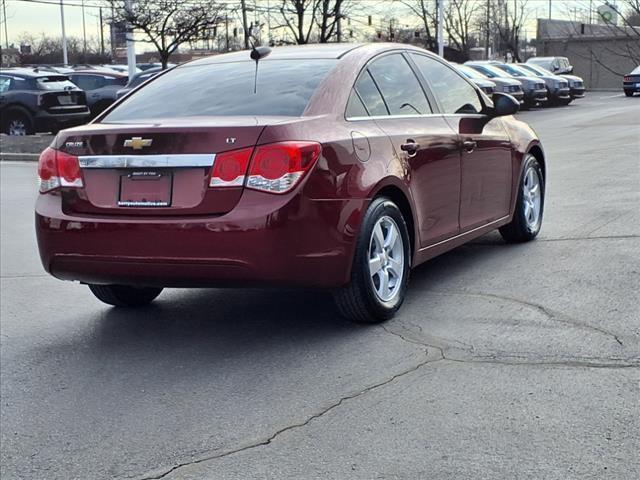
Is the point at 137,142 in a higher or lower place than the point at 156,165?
higher

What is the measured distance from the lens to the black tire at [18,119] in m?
23.0

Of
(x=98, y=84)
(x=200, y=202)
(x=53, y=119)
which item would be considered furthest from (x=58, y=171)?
(x=98, y=84)

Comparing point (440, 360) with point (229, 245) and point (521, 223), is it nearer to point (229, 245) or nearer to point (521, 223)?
point (229, 245)

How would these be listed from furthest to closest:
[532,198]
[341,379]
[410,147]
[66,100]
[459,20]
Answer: [459,20] < [66,100] < [532,198] < [410,147] < [341,379]

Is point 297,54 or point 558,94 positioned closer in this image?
point 297,54

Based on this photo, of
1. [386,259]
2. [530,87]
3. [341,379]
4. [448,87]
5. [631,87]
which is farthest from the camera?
[631,87]

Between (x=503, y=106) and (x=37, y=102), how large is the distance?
58.9 feet

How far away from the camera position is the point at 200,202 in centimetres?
479

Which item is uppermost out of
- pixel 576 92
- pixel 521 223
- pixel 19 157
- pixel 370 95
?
pixel 370 95

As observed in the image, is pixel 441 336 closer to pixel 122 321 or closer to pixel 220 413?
pixel 220 413

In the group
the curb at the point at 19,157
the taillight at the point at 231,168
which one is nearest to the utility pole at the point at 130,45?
the curb at the point at 19,157

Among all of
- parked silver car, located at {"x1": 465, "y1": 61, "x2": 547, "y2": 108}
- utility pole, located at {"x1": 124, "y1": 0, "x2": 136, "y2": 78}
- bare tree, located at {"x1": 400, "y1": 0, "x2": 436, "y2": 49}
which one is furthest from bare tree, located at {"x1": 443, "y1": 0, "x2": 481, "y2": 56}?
utility pole, located at {"x1": 124, "y1": 0, "x2": 136, "y2": 78}

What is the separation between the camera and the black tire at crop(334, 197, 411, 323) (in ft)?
16.8

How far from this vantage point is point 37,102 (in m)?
22.7
